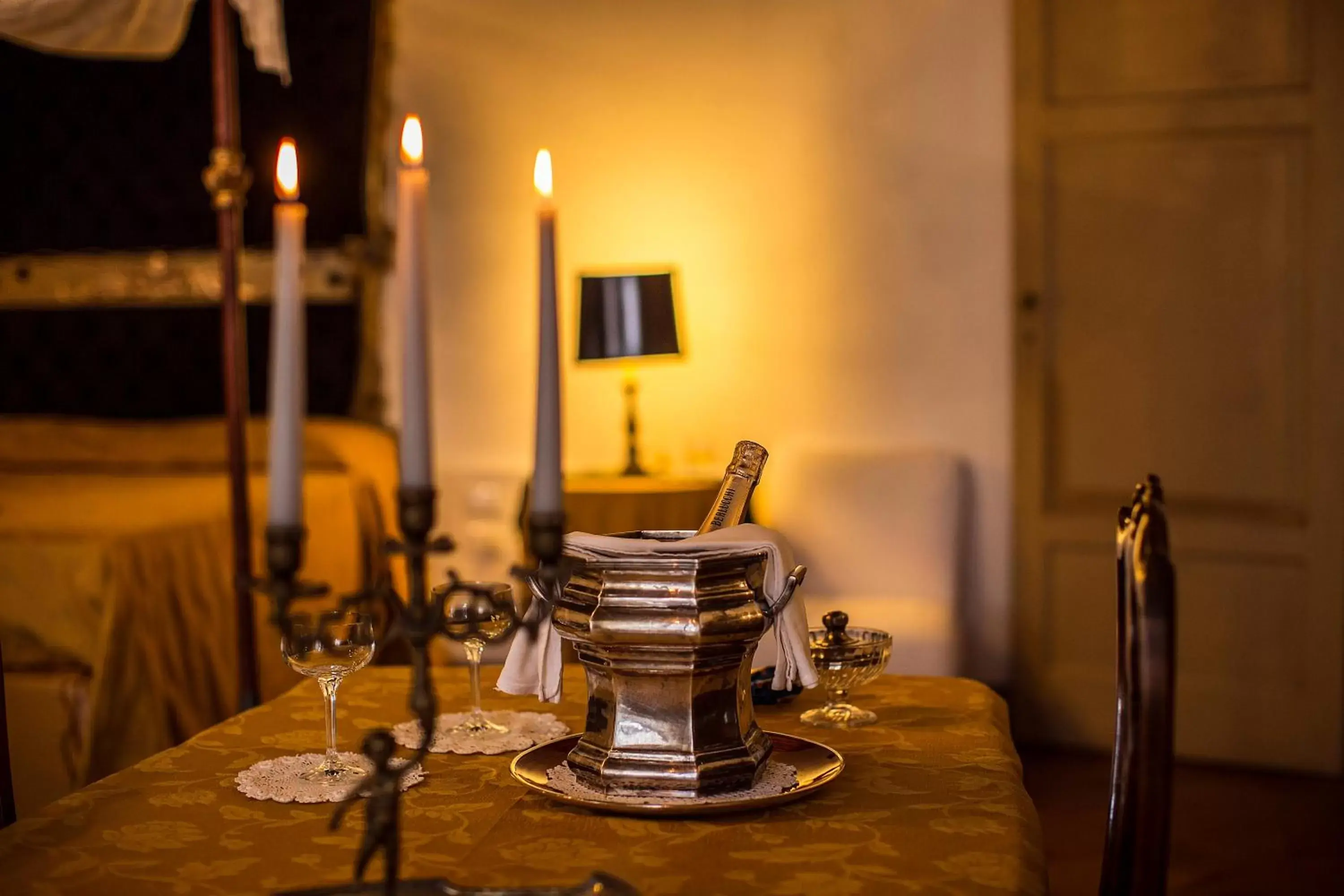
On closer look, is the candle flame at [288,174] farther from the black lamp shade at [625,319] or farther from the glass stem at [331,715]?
the black lamp shade at [625,319]

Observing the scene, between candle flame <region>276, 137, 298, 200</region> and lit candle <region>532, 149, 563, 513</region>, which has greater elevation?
candle flame <region>276, 137, 298, 200</region>

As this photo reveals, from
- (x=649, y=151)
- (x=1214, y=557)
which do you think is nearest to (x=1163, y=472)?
(x=1214, y=557)

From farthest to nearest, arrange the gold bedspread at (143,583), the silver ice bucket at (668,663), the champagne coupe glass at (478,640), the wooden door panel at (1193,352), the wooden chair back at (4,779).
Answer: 1. the wooden door panel at (1193,352)
2. the gold bedspread at (143,583)
3. the wooden chair back at (4,779)
4. the champagne coupe glass at (478,640)
5. the silver ice bucket at (668,663)

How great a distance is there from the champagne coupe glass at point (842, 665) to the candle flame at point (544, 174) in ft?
2.07

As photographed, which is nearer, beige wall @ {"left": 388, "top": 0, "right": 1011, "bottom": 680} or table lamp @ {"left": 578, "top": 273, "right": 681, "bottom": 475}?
table lamp @ {"left": 578, "top": 273, "right": 681, "bottom": 475}

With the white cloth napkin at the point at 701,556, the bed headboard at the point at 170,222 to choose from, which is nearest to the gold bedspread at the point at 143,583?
the bed headboard at the point at 170,222

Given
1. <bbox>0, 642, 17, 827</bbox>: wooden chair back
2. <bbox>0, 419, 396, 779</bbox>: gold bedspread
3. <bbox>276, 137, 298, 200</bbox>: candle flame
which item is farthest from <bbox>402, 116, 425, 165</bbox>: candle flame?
<bbox>0, 419, 396, 779</bbox>: gold bedspread

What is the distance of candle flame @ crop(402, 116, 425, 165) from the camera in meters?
0.91

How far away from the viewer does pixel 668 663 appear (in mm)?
1110

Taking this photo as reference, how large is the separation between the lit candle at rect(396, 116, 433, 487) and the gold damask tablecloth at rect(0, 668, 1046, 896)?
1.13 feet

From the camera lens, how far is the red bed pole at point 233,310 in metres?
3.00

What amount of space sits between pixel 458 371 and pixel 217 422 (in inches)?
31.2

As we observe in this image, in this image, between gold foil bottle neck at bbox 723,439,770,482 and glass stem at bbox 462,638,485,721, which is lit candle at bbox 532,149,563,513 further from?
glass stem at bbox 462,638,485,721

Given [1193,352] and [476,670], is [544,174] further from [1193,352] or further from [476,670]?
[1193,352]
